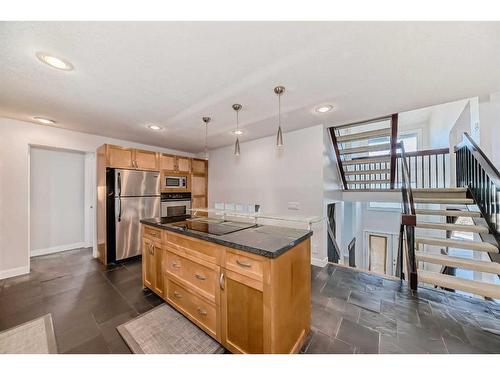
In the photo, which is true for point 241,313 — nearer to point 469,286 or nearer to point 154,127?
point 469,286

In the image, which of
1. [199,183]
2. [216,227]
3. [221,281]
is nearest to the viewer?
[221,281]

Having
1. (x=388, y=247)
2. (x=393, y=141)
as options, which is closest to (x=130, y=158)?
(x=393, y=141)

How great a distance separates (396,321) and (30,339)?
3.41m

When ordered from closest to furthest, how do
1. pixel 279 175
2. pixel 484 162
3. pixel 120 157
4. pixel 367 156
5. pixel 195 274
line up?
pixel 195 274 < pixel 484 162 < pixel 120 157 < pixel 279 175 < pixel 367 156

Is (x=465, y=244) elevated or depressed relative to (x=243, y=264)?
depressed

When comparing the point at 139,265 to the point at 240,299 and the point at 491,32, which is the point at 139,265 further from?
the point at 491,32

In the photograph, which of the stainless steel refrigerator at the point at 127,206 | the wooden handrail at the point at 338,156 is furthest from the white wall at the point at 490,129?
the stainless steel refrigerator at the point at 127,206

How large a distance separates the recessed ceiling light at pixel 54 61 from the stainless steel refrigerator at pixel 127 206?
203 centimetres

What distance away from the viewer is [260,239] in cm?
155

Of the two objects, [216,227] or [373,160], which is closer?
[216,227]

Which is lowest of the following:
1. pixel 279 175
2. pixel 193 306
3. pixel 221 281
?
pixel 193 306

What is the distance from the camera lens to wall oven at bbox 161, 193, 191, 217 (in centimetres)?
412

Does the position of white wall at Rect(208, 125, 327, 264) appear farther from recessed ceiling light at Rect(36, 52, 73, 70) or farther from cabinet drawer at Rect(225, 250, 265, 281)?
recessed ceiling light at Rect(36, 52, 73, 70)
